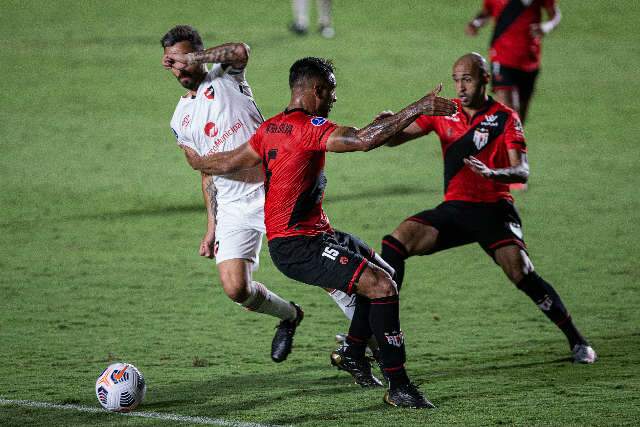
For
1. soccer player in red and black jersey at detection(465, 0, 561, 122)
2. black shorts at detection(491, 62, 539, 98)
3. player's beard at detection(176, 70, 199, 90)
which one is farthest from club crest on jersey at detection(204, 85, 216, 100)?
black shorts at detection(491, 62, 539, 98)

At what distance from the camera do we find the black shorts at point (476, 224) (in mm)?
8758

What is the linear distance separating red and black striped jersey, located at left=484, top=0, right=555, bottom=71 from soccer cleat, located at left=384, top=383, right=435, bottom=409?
954 cm

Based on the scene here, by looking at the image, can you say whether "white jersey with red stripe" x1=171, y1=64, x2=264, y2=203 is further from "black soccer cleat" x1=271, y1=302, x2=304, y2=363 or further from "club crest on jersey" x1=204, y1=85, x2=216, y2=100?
"black soccer cleat" x1=271, y1=302, x2=304, y2=363

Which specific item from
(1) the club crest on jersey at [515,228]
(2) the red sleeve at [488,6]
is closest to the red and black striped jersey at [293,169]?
(1) the club crest on jersey at [515,228]

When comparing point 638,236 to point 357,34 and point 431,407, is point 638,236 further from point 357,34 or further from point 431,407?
point 357,34

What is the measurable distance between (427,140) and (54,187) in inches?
240

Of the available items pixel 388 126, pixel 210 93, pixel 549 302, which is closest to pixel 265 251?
pixel 210 93

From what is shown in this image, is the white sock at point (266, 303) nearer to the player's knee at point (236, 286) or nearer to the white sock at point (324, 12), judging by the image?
the player's knee at point (236, 286)

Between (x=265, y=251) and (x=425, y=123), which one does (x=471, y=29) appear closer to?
(x=265, y=251)

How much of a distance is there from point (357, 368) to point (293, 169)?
1556 mm

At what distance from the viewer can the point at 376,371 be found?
332 inches

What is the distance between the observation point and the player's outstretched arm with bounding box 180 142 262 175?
7402 millimetres

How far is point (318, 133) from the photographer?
22.8 feet

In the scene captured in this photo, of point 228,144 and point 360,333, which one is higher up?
point 228,144
